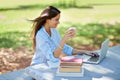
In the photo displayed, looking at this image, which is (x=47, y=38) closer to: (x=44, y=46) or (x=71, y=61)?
(x=44, y=46)

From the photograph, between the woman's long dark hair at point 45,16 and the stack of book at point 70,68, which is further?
the woman's long dark hair at point 45,16

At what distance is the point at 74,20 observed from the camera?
23.6ft

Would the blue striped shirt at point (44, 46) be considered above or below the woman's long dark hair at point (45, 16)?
below

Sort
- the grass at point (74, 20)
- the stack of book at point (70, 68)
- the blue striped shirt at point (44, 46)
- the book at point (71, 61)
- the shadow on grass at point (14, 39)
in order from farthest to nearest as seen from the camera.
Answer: the grass at point (74, 20) < the shadow on grass at point (14, 39) < the blue striped shirt at point (44, 46) < the book at point (71, 61) < the stack of book at point (70, 68)

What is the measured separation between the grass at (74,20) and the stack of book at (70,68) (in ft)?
9.31

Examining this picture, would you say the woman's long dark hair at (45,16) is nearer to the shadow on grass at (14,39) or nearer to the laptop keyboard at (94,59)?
the laptop keyboard at (94,59)

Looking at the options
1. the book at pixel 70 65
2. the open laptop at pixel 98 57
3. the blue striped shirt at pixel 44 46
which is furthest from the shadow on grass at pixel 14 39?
the book at pixel 70 65

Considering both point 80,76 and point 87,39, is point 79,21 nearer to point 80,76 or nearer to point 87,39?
point 87,39

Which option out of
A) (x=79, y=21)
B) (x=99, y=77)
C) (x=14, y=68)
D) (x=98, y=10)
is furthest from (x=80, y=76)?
(x=98, y=10)

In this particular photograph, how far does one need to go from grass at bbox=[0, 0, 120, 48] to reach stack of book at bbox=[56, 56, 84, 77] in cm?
284

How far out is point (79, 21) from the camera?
23.5ft

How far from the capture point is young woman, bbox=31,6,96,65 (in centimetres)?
336

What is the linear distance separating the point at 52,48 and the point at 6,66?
1882 mm

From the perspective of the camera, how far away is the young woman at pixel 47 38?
11.0ft
